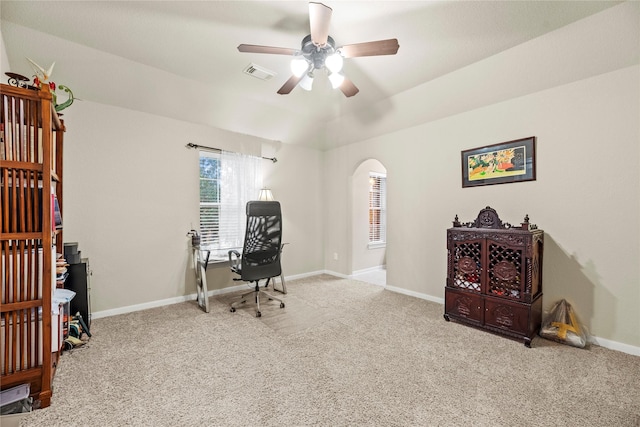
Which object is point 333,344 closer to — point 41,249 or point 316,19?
point 41,249

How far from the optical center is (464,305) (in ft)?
9.55

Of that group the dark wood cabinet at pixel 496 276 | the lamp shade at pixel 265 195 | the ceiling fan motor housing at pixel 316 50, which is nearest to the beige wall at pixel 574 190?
the dark wood cabinet at pixel 496 276

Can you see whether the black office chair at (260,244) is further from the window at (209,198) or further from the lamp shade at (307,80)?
the lamp shade at (307,80)

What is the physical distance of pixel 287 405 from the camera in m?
1.70

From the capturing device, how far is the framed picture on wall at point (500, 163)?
2869 millimetres

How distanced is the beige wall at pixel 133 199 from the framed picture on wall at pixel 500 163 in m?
3.27

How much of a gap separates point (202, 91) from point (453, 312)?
3961 millimetres

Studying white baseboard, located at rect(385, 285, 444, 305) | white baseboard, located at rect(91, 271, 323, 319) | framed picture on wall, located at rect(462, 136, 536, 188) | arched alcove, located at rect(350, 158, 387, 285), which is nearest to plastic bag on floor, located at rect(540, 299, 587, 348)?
white baseboard, located at rect(385, 285, 444, 305)

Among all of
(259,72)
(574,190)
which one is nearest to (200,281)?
(259,72)

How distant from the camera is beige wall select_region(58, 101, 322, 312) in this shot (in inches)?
119

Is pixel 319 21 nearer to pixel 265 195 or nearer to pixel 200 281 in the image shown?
pixel 265 195

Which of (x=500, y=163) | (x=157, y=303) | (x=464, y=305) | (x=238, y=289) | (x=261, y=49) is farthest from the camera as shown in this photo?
(x=238, y=289)

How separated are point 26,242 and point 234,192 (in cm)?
252

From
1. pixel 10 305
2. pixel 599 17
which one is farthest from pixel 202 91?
pixel 599 17
